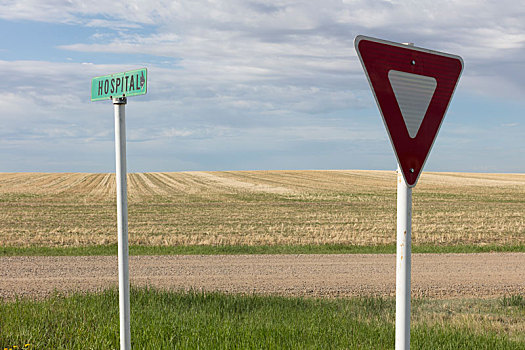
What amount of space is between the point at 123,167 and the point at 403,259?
2.28 metres

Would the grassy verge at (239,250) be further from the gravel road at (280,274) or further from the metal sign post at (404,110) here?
the metal sign post at (404,110)

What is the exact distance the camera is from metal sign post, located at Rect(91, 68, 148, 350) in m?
4.10

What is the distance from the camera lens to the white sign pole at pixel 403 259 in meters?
3.02

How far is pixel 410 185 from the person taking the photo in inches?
119

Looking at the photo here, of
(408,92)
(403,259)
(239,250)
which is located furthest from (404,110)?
(239,250)

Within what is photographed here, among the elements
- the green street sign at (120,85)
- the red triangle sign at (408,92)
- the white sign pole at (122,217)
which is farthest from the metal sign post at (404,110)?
the white sign pole at (122,217)

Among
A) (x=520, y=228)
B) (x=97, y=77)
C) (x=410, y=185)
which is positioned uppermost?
(x=97, y=77)

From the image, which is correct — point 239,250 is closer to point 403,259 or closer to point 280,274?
point 280,274

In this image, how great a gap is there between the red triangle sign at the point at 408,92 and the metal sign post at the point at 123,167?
1.85m

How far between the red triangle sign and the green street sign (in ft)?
6.05

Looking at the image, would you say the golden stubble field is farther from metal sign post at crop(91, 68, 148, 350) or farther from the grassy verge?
metal sign post at crop(91, 68, 148, 350)

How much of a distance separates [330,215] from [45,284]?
19.3m

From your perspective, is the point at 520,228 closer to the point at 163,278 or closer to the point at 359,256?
the point at 359,256

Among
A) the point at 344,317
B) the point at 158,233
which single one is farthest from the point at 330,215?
the point at 344,317
